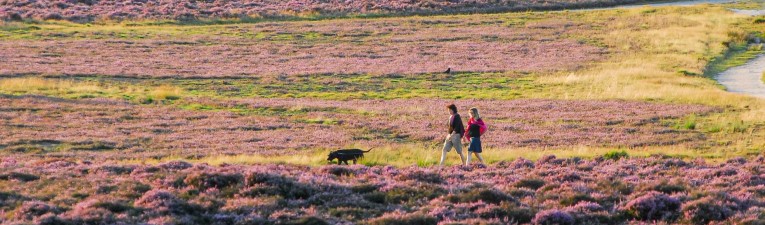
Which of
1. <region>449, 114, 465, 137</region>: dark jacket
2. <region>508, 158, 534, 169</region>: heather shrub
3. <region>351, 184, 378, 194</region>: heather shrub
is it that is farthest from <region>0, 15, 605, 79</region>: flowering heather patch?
<region>351, 184, 378, 194</region>: heather shrub

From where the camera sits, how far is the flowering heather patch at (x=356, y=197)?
18516 mm

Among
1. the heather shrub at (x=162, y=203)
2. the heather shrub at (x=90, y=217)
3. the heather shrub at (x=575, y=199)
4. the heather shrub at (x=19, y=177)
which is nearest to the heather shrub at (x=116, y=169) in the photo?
the heather shrub at (x=19, y=177)

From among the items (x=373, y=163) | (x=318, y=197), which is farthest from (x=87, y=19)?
(x=318, y=197)

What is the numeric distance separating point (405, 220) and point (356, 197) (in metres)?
2.08

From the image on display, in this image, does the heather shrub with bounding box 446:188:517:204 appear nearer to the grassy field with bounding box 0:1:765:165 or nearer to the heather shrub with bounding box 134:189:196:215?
the heather shrub with bounding box 134:189:196:215

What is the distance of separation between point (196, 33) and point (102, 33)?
7.41 metres

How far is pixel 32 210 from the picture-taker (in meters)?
18.4

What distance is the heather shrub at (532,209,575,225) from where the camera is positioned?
61.2 feet

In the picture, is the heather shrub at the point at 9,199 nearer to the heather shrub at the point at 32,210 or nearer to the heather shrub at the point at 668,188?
the heather shrub at the point at 32,210

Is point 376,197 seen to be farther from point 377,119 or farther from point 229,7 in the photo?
point 229,7

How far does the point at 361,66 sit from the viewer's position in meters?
61.4

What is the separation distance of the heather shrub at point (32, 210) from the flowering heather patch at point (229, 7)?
69033 millimetres

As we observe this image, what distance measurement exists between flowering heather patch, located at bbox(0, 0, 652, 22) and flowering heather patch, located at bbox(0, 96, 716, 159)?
143 feet

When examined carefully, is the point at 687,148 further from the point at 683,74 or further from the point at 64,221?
the point at 683,74
